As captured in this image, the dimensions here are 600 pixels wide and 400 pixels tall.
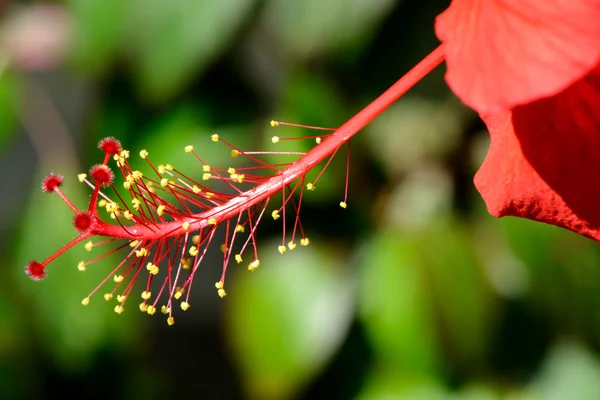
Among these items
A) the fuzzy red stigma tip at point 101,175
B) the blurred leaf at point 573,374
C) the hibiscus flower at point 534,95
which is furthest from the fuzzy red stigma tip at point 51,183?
the blurred leaf at point 573,374

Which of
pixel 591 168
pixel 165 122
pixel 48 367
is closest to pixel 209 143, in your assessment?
pixel 165 122

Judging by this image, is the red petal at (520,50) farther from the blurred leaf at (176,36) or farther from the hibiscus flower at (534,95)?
the blurred leaf at (176,36)

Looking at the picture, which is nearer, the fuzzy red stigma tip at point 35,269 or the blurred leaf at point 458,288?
the fuzzy red stigma tip at point 35,269

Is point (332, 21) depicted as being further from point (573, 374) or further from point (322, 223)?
point (573, 374)

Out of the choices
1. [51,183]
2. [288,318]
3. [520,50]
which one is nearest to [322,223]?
[288,318]

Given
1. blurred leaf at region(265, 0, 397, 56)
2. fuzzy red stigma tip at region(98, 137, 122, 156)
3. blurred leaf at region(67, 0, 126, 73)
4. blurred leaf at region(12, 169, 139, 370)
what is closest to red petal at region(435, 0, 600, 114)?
fuzzy red stigma tip at region(98, 137, 122, 156)

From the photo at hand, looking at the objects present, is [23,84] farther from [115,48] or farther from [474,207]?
[474,207]

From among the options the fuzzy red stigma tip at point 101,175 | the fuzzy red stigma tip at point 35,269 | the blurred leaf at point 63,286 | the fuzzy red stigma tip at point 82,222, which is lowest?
the blurred leaf at point 63,286

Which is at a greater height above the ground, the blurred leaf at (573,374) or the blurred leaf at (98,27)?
the blurred leaf at (98,27)
